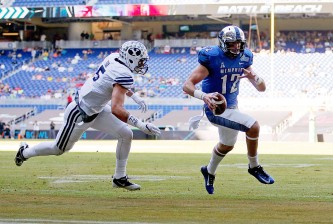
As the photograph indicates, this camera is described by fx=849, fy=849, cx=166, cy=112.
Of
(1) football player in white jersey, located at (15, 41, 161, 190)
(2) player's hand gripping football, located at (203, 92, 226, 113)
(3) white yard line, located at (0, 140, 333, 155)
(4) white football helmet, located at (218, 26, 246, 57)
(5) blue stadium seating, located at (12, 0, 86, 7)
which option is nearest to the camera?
(2) player's hand gripping football, located at (203, 92, 226, 113)

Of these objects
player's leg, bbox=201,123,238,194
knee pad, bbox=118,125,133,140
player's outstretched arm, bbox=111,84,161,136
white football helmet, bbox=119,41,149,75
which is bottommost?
player's leg, bbox=201,123,238,194

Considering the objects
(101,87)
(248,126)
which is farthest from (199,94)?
(101,87)

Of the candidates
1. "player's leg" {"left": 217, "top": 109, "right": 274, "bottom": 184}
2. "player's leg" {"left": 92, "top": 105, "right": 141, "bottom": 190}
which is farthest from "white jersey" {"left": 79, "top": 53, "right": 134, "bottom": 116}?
"player's leg" {"left": 217, "top": 109, "right": 274, "bottom": 184}

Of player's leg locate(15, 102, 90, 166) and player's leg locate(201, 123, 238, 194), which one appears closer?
player's leg locate(201, 123, 238, 194)

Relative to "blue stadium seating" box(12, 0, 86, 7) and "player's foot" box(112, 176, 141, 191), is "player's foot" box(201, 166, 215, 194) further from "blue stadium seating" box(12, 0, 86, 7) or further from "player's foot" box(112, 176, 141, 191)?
"blue stadium seating" box(12, 0, 86, 7)

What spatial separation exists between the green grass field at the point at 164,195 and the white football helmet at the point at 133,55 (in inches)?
59.6

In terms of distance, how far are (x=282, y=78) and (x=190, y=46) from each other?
6358 millimetres

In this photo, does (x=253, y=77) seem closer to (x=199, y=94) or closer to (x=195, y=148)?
(x=199, y=94)

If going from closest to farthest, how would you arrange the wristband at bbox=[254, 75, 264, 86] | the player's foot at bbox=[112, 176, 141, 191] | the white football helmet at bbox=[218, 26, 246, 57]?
the white football helmet at bbox=[218, 26, 246, 57], the wristband at bbox=[254, 75, 264, 86], the player's foot at bbox=[112, 176, 141, 191]

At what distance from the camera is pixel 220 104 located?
9719mm

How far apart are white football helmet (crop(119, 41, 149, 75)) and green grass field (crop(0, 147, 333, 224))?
1.51 metres

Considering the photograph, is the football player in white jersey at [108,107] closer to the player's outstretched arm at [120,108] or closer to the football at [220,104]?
the player's outstretched arm at [120,108]

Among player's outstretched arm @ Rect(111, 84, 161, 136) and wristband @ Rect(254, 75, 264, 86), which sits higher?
wristband @ Rect(254, 75, 264, 86)

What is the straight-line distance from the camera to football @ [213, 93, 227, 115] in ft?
31.8
